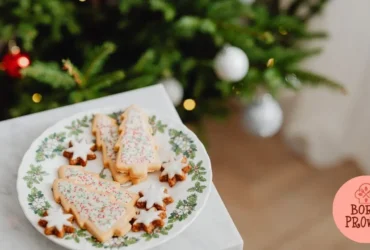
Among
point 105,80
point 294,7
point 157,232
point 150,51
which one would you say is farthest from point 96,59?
point 294,7

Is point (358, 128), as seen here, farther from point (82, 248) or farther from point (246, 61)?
point (82, 248)

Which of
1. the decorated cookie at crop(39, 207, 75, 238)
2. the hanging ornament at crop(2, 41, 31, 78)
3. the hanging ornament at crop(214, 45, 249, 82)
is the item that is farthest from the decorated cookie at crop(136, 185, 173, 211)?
the hanging ornament at crop(2, 41, 31, 78)

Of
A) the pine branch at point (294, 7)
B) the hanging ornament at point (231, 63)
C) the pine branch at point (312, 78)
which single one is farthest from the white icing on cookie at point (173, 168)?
the pine branch at point (294, 7)

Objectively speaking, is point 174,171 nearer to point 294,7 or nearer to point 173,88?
point 173,88

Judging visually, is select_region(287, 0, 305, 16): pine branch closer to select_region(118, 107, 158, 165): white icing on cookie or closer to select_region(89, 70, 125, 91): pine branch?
select_region(89, 70, 125, 91): pine branch

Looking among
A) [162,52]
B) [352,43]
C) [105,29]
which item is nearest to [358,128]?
[352,43]

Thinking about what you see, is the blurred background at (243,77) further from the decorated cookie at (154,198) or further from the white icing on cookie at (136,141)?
the decorated cookie at (154,198)
